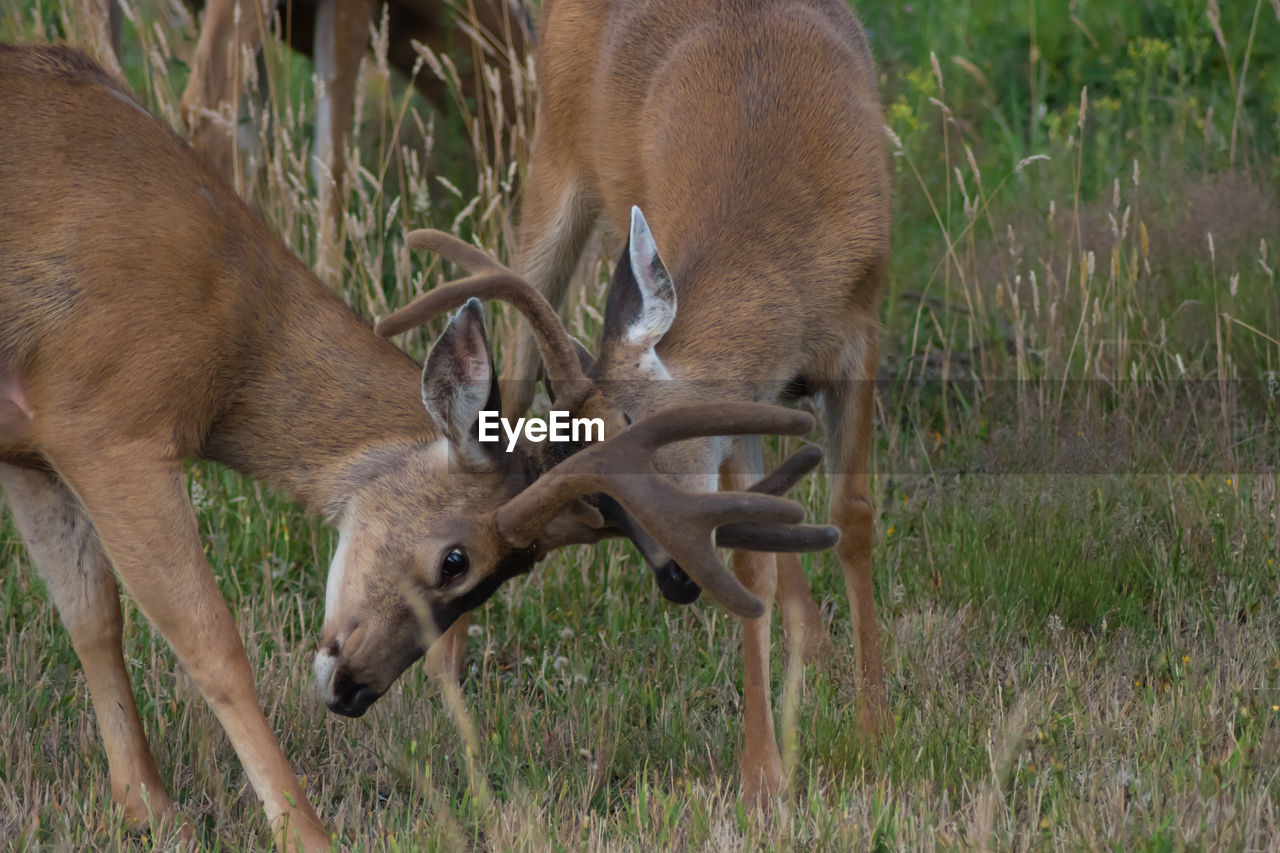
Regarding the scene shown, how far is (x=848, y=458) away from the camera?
4918 millimetres

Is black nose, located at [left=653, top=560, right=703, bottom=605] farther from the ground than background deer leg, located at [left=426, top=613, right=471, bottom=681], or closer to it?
farther from the ground

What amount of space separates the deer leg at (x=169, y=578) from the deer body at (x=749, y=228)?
1.04 meters

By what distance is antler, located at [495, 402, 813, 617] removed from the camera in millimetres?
3432

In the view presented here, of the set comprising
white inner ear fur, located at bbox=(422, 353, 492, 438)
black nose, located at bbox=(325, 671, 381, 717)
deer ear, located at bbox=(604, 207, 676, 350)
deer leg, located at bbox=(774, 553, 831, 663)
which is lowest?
deer leg, located at bbox=(774, 553, 831, 663)

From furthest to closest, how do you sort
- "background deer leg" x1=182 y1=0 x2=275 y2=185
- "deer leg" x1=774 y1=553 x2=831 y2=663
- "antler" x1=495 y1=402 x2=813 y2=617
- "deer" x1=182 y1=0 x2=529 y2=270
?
"background deer leg" x1=182 y1=0 x2=275 y2=185 < "deer" x1=182 y1=0 x2=529 y2=270 < "deer leg" x1=774 y1=553 x2=831 y2=663 < "antler" x1=495 y1=402 x2=813 y2=617

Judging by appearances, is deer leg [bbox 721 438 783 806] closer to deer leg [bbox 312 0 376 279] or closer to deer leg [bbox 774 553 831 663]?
deer leg [bbox 774 553 831 663]

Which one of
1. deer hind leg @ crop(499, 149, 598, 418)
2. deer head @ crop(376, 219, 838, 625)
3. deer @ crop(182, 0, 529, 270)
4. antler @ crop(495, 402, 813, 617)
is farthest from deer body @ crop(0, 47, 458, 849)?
deer @ crop(182, 0, 529, 270)

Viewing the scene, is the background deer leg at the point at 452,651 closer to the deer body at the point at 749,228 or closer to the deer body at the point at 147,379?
the deer body at the point at 749,228

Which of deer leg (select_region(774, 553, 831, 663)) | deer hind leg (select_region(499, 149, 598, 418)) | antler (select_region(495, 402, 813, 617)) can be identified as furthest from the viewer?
deer hind leg (select_region(499, 149, 598, 418))

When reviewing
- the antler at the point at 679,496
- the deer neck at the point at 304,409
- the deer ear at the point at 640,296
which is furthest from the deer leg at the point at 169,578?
the deer ear at the point at 640,296

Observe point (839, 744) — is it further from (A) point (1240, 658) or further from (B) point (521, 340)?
(B) point (521, 340)

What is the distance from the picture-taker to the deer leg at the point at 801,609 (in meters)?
5.09

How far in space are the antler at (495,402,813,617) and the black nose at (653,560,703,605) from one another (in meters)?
0.17

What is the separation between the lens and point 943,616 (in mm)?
4969
